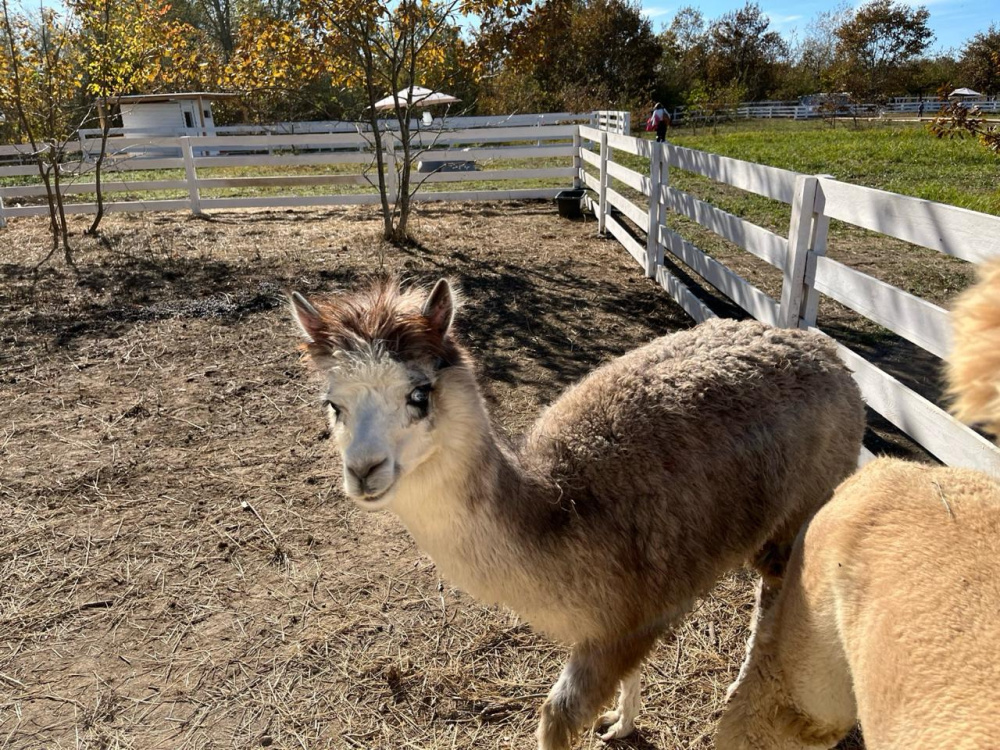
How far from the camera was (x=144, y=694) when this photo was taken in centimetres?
303

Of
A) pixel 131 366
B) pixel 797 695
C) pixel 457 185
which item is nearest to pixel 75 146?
pixel 457 185

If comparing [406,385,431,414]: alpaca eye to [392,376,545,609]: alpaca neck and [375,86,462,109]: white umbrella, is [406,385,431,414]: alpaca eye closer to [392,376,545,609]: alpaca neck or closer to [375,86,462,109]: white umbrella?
[392,376,545,609]: alpaca neck

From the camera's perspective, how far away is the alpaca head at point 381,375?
2160 millimetres

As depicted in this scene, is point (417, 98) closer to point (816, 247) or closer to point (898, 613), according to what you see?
point (816, 247)

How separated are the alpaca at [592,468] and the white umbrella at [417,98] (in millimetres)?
8377

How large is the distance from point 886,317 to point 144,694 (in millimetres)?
3870

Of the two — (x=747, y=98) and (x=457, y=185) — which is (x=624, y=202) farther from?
(x=747, y=98)

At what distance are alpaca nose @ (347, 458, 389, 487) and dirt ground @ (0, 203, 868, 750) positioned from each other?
1.38 m

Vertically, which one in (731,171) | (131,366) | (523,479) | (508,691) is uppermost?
(731,171)

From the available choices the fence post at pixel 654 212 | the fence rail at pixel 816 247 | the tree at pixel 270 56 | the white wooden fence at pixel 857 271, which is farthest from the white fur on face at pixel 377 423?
the tree at pixel 270 56

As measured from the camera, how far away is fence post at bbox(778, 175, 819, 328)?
13.1ft

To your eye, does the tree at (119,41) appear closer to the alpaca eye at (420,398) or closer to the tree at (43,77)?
the tree at (43,77)

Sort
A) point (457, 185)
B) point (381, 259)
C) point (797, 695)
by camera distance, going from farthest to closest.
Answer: point (457, 185)
point (381, 259)
point (797, 695)

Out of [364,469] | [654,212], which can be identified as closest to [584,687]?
[364,469]
